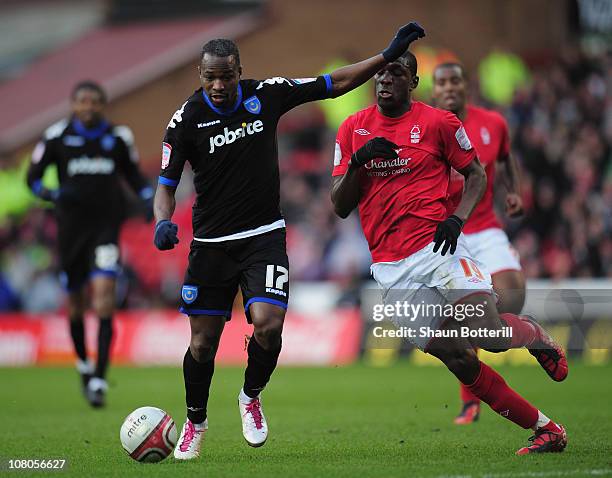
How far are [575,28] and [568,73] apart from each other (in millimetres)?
1827

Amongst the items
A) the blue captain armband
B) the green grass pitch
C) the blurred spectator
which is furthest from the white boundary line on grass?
the blurred spectator

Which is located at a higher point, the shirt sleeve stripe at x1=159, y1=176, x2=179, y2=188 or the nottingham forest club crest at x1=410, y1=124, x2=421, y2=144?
the nottingham forest club crest at x1=410, y1=124, x2=421, y2=144

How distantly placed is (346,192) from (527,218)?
1089 cm

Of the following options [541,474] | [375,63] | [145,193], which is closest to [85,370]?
[145,193]

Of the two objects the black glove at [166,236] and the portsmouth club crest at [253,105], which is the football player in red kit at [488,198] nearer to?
the portsmouth club crest at [253,105]

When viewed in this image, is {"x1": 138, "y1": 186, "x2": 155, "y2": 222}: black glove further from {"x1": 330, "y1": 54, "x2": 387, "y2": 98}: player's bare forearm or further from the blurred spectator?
the blurred spectator

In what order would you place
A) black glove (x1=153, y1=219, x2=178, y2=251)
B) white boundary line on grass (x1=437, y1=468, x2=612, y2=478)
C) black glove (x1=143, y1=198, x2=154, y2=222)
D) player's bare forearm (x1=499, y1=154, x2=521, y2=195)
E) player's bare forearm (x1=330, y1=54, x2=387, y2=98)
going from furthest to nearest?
1. black glove (x1=143, y1=198, x2=154, y2=222)
2. player's bare forearm (x1=499, y1=154, x2=521, y2=195)
3. player's bare forearm (x1=330, y1=54, x2=387, y2=98)
4. black glove (x1=153, y1=219, x2=178, y2=251)
5. white boundary line on grass (x1=437, y1=468, x2=612, y2=478)

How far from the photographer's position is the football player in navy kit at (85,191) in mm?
12305

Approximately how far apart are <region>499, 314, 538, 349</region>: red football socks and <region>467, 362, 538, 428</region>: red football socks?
40 centimetres

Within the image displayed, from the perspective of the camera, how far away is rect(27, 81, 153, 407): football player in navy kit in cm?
1230

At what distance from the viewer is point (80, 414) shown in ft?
37.7

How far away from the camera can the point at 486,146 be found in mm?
9977

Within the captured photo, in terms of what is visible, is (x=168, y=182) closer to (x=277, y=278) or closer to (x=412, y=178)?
(x=277, y=278)

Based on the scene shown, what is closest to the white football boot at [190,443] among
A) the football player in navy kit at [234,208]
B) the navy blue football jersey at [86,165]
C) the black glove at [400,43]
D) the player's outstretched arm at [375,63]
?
the football player in navy kit at [234,208]
